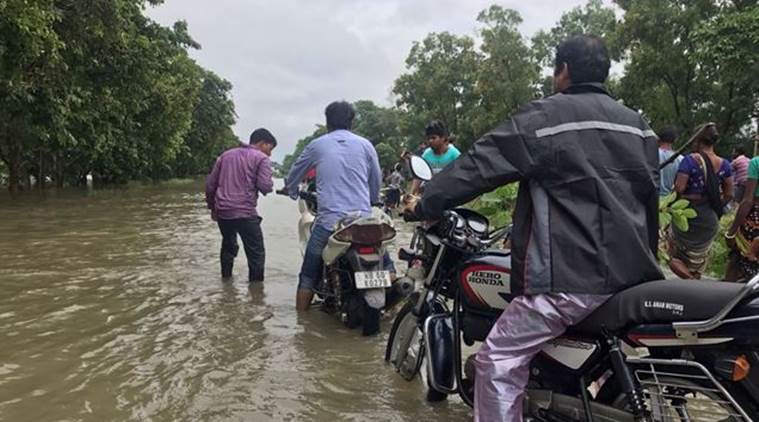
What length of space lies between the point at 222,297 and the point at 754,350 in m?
5.31

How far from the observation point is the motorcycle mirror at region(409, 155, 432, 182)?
3342 millimetres

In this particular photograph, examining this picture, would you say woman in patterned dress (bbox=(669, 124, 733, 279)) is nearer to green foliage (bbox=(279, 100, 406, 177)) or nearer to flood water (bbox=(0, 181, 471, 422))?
flood water (bbox=(0, 181, 471, 422))

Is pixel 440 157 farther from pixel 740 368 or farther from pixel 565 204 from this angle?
pixel 740 368

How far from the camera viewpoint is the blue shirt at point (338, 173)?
211 inches

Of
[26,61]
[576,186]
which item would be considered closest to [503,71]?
[26,61]

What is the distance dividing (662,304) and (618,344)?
240 mm

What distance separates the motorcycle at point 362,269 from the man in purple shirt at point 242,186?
1709 millimetres

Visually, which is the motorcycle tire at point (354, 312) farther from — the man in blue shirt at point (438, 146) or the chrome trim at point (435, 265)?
the man in blue shirt at point (438, 146)

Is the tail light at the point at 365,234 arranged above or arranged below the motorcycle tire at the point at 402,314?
above

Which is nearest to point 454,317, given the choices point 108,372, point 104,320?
point 108,372

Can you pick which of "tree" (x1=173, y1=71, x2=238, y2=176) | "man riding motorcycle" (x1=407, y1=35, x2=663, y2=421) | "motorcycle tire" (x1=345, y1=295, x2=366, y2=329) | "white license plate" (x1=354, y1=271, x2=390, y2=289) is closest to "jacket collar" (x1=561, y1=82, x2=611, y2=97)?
"man riding motorcycle" (x1=407, y1=35, x2=663, y2=421)

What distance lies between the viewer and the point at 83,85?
64.4 ft

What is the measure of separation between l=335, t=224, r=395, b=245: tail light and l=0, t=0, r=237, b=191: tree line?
9847 mm

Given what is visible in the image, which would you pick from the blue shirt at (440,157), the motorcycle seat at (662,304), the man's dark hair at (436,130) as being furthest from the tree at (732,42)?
the motorcycle seat at (662,304)
